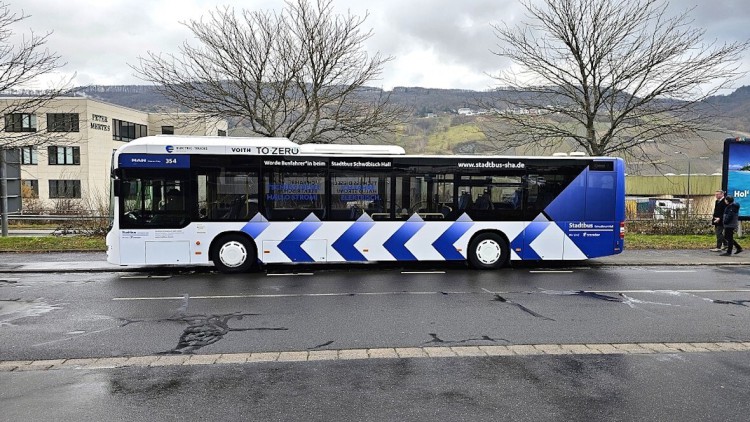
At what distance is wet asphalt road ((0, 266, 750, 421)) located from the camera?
4992 millimetres

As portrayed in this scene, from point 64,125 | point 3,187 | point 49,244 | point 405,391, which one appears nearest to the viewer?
point 405,391

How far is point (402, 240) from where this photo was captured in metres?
13.2

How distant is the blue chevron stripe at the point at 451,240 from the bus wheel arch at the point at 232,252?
4.27 m

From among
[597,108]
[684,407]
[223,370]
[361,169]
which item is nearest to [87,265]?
[361,169]

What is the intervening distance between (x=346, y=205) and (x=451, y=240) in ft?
8.58

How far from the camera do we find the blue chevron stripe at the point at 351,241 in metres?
13.1

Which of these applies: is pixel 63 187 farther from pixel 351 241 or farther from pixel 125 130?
pixel 351 241

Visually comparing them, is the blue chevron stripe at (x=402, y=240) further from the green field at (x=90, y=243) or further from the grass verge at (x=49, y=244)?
the grass verge at (x=49, y=244)

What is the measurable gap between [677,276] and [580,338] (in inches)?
270

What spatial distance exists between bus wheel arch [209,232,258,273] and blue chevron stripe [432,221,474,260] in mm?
4268

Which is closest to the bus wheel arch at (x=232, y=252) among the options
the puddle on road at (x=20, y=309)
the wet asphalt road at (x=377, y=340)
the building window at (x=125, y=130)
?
the wet asphalt road at (x=377, y=340)

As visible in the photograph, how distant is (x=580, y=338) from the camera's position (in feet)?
23.9

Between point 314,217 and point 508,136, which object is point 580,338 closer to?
point 314,217

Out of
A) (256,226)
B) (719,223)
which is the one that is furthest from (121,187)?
(719,223)
